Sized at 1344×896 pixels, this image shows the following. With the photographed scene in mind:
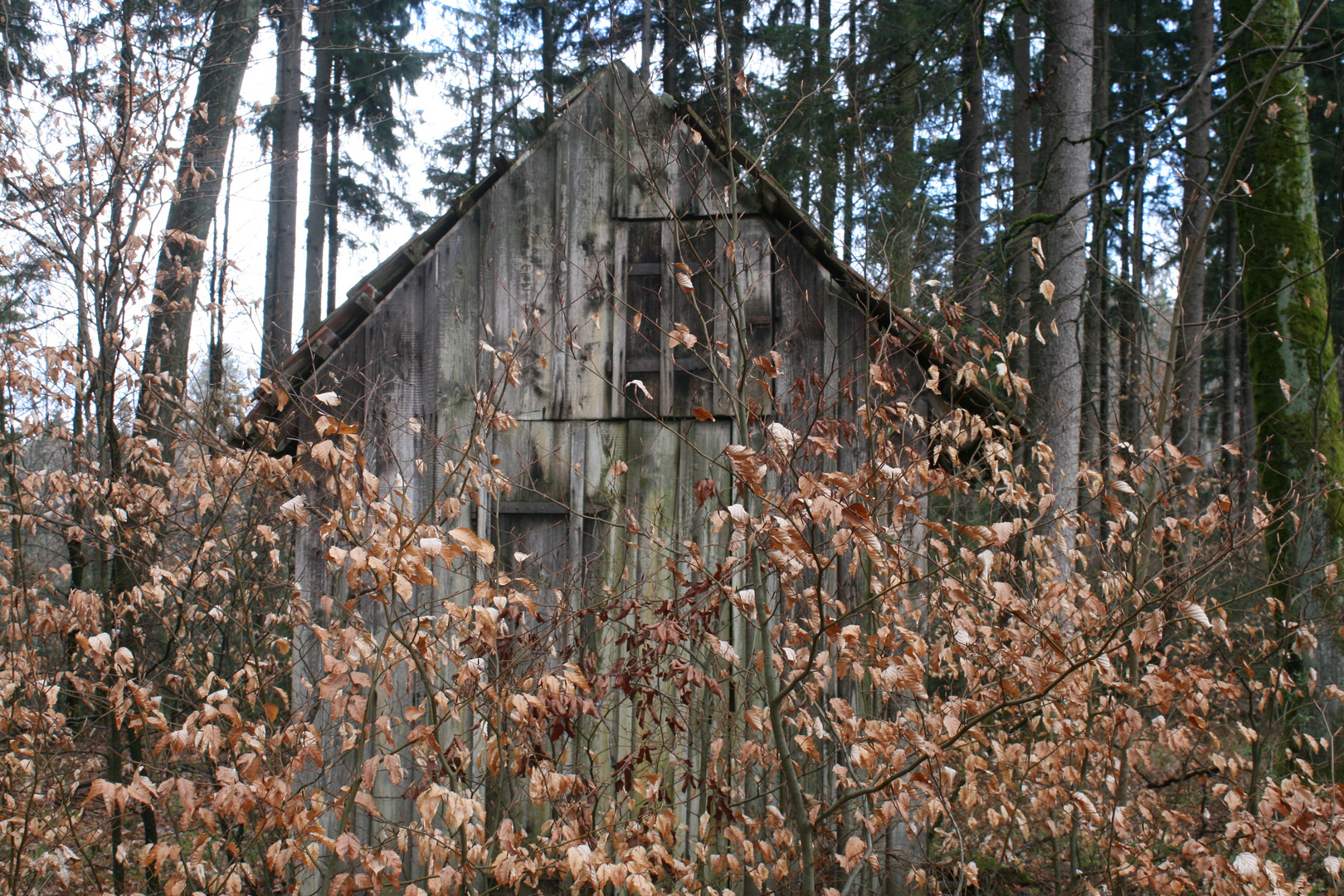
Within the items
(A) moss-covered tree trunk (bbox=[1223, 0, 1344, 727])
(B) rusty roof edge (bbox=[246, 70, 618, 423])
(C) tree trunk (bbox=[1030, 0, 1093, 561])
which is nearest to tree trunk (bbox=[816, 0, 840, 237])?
(C) tree trunk (bbox=[1030, 0, 1093, 561])

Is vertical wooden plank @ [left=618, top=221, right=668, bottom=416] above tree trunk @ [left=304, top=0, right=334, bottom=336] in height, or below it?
below

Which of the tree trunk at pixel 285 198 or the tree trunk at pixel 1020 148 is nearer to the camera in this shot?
the tree trunk at pixel 1020 148

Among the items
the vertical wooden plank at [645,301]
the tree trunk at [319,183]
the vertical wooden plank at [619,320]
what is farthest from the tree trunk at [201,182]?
the tree trunk at [319,183]

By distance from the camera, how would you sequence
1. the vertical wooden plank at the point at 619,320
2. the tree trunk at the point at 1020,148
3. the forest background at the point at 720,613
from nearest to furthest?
the forest background at the point at 720,613 → the vertical wooden plank at the point at 619,320 → the tree trunk at the point at 1020,148

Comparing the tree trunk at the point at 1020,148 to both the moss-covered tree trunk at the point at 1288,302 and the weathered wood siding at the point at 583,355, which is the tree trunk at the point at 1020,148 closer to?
the moss-covered tree trunk at the point at 1288,302

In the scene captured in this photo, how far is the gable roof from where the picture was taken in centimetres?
505

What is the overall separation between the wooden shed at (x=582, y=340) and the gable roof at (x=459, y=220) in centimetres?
1

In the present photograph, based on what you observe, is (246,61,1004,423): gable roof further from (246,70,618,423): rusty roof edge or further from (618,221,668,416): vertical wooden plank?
(618,221,668,416): vertical wooden plank

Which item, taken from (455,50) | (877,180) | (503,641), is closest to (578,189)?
(503,641)

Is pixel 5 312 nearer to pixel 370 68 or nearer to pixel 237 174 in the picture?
pixel 237 174

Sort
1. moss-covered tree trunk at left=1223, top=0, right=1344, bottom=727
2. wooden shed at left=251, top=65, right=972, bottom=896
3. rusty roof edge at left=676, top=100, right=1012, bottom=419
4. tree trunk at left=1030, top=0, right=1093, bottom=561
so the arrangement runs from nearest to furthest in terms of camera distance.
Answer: rusty roof edge at left=676, top=100, right=1012, bottom=419
wooden shed at left=251, top=65, right=972, bottom=896
moss-covered tree trunk at left=1223, top=0, right=1344, bottom=727
tree trunk at left=1030, top=0, right=1093, bottom=561

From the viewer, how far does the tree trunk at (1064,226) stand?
7641mm

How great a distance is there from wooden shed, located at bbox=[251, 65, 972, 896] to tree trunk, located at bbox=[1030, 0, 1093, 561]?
300 cm

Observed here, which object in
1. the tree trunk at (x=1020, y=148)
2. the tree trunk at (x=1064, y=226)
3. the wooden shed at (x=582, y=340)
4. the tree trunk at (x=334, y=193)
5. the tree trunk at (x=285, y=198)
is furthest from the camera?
the tree trunk at (x=334, y=193)
